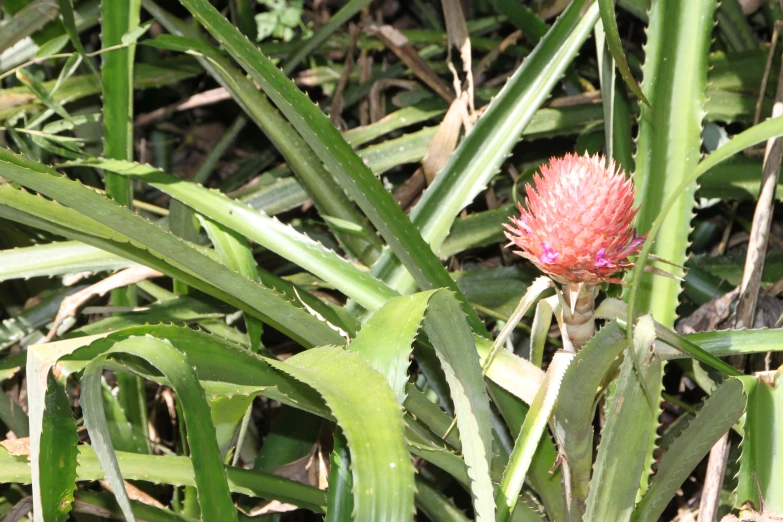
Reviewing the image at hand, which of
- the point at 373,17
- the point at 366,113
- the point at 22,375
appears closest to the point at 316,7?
the point at 373,17

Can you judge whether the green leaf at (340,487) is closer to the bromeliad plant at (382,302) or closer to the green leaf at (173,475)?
the bromeliad plant at (382,302)

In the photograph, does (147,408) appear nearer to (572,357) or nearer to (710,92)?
(572,357)

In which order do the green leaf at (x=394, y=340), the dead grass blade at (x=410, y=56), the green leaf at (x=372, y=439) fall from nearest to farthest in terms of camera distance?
the green leaf at (x=372, y=439) < the green leaf at (x=394, y=340) < the dead grass blade at (x=410, y=56)

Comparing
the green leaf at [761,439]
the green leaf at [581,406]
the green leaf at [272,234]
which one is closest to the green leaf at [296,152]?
the green leaf at [272,234]

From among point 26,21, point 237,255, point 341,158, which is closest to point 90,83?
point 26,21

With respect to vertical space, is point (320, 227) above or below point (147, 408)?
above

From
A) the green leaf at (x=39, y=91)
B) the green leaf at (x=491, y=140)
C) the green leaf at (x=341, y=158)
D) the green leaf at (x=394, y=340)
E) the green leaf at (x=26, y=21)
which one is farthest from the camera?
the green leaf at (x=26, y=21)
